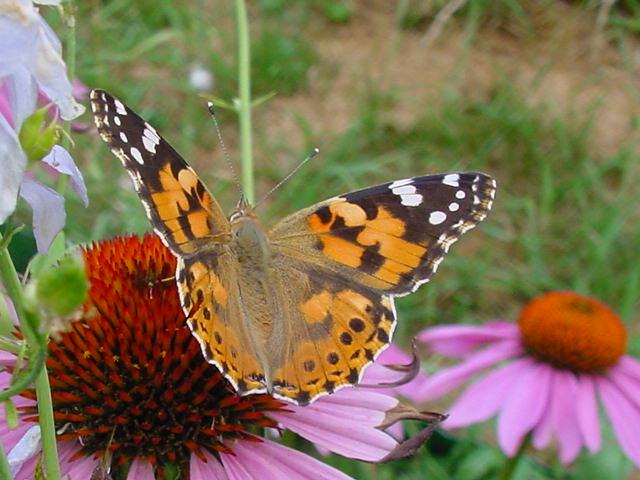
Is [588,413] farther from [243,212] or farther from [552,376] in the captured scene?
[243,212]

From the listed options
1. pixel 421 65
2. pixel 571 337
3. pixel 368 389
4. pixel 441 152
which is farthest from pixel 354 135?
pixel 368 389

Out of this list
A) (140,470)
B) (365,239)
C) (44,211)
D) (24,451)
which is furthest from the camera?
(365,239)

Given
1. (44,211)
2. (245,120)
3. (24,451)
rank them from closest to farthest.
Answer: (44,211) → (24,451) → (245,120)

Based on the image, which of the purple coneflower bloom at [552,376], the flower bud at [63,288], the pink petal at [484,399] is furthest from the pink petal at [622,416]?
the flower bud at [63,288]

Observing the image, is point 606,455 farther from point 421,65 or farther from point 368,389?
point 421,65

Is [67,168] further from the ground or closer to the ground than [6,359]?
further from the ground

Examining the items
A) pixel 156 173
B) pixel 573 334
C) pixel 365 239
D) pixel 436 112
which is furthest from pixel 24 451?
pixel 436 112
